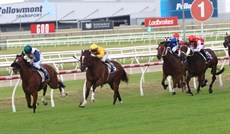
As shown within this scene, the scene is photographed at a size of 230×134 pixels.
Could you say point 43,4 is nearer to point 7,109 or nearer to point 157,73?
point 157,73

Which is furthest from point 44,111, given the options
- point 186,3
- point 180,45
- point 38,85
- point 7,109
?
point 186,3

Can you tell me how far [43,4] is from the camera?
87.9 metres

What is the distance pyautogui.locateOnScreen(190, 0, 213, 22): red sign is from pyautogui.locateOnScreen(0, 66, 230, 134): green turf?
1951 millimetres

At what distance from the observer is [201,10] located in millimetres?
17828

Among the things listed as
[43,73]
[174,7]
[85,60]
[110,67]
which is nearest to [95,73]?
[85,60]

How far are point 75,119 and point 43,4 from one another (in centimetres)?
7657

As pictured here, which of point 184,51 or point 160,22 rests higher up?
point 160,22

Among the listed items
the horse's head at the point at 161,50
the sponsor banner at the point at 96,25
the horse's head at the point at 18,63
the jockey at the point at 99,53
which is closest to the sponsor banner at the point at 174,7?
the sponsor banner at the point at 96,25

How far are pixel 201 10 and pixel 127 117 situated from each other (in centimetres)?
654

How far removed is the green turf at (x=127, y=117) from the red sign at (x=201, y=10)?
1.95 metres

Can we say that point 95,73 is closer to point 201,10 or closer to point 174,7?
point 201,10

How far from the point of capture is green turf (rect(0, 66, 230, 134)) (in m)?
10.2

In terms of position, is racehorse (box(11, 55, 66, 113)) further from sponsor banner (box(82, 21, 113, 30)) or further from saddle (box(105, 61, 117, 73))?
sponsor banner (box(82, 21, 113, 30))

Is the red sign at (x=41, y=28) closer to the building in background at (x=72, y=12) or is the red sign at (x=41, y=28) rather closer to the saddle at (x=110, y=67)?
the building in background at (x=72, y=12)
